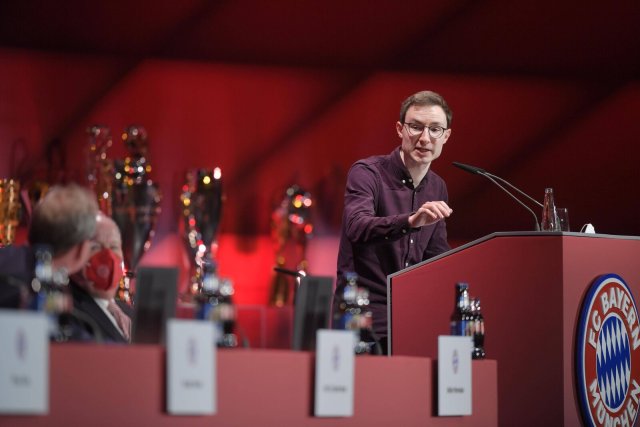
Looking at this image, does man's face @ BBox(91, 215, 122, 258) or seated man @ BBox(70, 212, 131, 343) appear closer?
seated man @ BBox(70, 212, 131, 343)

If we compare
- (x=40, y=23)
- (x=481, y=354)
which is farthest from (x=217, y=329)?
(x=40, y=23)

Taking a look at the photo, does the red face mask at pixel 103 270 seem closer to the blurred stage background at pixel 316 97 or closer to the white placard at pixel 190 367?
the white placard at pixel 190 367

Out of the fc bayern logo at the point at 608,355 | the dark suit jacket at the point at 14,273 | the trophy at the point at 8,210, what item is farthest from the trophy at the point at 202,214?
the dark suit jacket at the point at 14,273

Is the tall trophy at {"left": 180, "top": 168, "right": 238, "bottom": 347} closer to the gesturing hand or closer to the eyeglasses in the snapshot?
the eyeglasses

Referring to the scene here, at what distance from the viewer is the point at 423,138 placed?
3.15m

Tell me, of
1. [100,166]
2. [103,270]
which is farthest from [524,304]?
[100,166]

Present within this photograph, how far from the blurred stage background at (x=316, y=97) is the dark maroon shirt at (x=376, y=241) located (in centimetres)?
226

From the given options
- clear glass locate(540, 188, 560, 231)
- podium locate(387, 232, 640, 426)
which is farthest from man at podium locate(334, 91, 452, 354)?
clear glass locate(540, 188, 560, 231)

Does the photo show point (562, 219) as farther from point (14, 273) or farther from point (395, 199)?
point (14, 273)

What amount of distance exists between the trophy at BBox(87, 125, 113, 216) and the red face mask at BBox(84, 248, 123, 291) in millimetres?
2644

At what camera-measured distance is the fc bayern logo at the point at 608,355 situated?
270cm

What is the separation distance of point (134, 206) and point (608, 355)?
9.03 feet

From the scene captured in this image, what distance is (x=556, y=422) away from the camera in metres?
2.66

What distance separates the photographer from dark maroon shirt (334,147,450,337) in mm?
3041
